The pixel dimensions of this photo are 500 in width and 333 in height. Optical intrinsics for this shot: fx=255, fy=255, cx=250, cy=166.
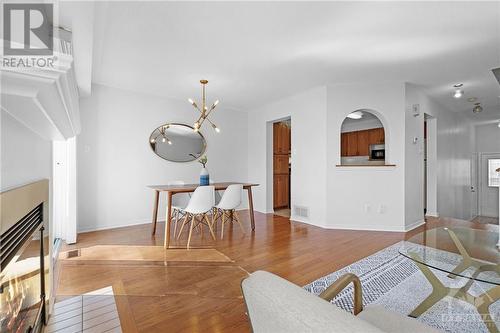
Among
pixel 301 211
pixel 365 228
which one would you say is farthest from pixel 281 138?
pixel 365 228

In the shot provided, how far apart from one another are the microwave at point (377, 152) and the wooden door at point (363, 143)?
0.18 metres

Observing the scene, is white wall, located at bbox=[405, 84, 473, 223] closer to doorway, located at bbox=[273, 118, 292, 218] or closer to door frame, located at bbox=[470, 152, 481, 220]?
door frame, located at bbox=[470, 152, 481, 220]

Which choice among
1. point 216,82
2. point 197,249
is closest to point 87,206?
point 197,249

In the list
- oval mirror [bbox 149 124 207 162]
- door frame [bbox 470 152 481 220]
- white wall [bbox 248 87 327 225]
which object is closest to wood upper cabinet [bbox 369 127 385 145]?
white wall [bbox 248 87 327 225]

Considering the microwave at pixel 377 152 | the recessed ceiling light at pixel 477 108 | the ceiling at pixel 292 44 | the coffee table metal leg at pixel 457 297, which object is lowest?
the coffee table metal leg at pixel 457 297

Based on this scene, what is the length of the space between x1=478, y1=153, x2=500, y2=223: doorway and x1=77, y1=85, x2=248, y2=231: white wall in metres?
8.03

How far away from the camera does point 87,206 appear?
396cm

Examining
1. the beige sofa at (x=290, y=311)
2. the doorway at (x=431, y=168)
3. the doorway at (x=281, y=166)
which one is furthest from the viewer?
the doorway at (x=281, y=166)

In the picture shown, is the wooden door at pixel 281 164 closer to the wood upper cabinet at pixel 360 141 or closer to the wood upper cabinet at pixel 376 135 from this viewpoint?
the wood upper cabinet at pixel 360 141

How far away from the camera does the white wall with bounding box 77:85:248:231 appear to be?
3.98 meters

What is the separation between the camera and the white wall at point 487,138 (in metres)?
6.99

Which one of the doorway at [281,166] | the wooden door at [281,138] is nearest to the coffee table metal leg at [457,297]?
the doorway at [281,166]

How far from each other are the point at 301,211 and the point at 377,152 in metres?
2.77

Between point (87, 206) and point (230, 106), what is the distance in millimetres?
3246
